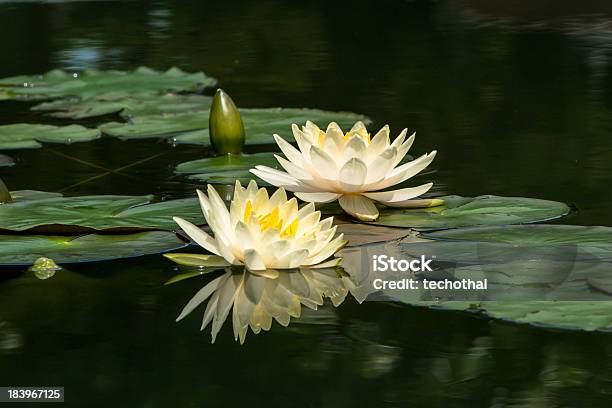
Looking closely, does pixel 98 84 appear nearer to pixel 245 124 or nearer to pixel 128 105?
pixel 128 105

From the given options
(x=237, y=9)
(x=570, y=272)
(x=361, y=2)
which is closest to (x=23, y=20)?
(x=237, y=9)

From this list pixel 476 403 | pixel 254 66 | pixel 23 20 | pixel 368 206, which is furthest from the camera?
pixel 23 20

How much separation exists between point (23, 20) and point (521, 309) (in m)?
6.08

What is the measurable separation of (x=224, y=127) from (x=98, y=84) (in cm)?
147

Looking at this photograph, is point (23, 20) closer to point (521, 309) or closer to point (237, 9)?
point (237, 9)

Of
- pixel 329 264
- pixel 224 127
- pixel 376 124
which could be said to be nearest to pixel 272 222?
pixel 329 264

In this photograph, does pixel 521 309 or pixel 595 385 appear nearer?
pixel 595 385

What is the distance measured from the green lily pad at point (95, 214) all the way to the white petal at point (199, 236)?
22cm

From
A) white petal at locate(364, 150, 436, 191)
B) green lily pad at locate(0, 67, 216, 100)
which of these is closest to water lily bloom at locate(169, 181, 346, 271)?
white petal at locate(364, 150, 436, 191)

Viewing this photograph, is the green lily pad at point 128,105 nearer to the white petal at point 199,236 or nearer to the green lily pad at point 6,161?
the green lily pad at point 6,161

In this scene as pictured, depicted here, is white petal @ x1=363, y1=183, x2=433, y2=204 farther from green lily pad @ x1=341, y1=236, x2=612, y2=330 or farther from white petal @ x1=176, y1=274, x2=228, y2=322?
white petal @ x1=176, y1=274, x2=228, y2=322

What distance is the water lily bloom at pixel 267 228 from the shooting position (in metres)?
2.16

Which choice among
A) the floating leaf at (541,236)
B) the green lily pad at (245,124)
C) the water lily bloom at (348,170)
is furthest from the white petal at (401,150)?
the green lily pad at (245,124)

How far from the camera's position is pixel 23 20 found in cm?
755
